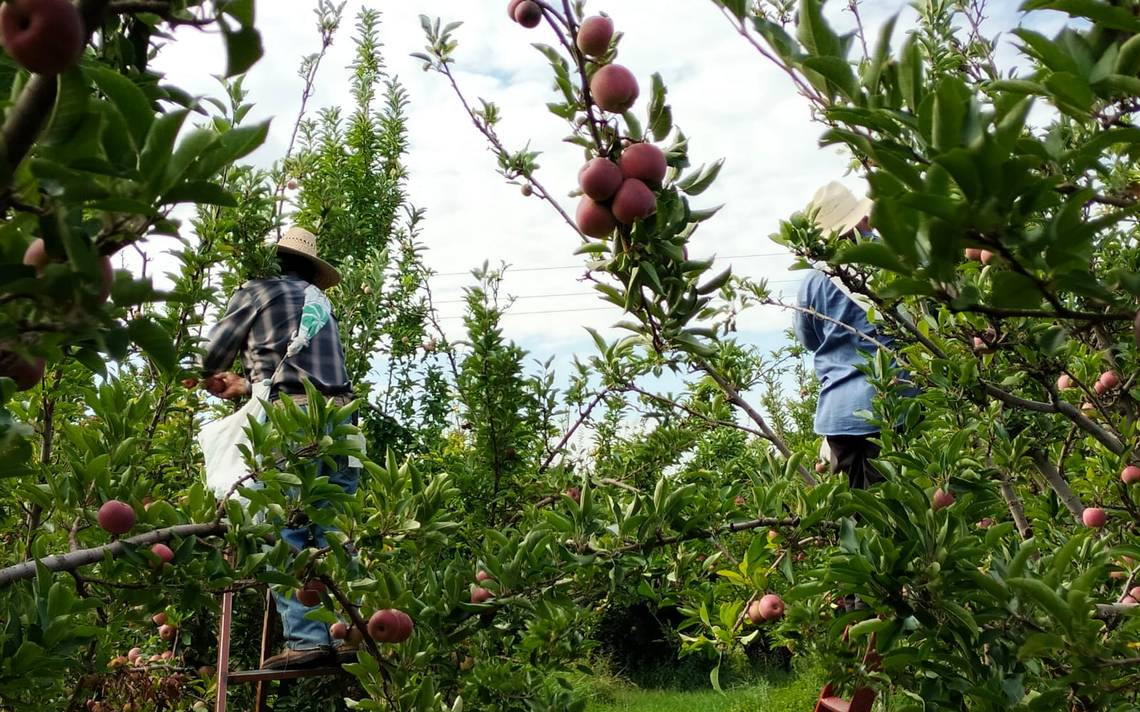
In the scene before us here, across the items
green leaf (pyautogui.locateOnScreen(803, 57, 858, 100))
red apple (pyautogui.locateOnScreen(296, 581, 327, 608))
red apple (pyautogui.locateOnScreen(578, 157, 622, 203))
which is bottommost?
red apple (pyautogui.locateOnScreen(296, 581, 327, 608))

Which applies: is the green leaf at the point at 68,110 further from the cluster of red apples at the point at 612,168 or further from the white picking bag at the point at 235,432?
the white picking bag at the point at 235,432

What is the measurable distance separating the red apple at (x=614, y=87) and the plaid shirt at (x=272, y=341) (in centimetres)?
235

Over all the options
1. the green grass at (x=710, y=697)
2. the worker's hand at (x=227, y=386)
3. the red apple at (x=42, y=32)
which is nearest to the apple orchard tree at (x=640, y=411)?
the red apple at (x=42, y=32)

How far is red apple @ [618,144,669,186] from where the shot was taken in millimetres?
1287

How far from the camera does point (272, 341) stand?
349 centimetres

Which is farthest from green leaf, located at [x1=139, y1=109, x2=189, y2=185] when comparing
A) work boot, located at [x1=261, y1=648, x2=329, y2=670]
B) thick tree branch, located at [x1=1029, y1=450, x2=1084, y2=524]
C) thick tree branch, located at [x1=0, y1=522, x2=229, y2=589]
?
thick tree branch, located at [x1=1029, y1=450, x2=1084, y2=524]

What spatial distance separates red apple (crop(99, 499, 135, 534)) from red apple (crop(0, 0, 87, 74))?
4.64ft

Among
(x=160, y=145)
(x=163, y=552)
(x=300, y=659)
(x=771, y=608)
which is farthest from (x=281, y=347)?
(x=160, y=145)

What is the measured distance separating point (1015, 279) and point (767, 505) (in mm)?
1039

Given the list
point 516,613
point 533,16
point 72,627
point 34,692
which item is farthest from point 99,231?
point 516,613

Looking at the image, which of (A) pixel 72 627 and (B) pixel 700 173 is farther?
(A) pixel 72 627

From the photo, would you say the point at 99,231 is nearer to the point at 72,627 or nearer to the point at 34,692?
the point at 72,627

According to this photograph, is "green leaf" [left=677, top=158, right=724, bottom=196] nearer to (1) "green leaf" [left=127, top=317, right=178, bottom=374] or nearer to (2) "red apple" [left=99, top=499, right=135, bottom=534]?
(1) "green leaf" [left=127, top=317, right=178, bottom=374]

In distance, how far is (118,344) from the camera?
0.88 m
